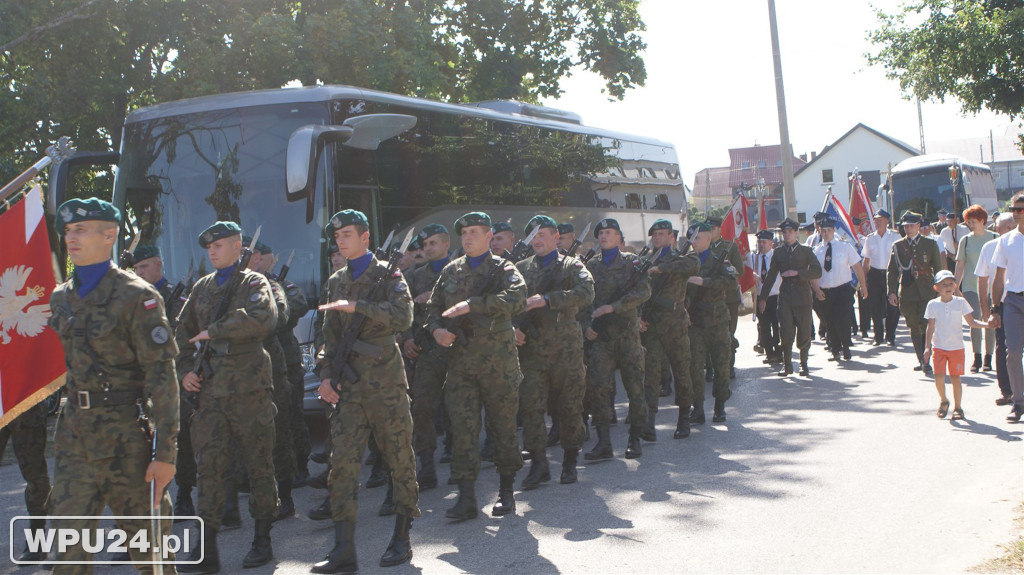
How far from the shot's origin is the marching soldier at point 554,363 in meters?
6.89

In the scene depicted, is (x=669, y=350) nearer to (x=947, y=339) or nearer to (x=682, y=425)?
(x=682, y=425)

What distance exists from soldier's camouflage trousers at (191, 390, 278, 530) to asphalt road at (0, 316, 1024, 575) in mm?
378

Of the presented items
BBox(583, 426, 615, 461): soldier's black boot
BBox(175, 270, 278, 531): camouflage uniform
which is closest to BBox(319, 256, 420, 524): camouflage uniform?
BBox(175, 270, 278, 531): camouflage uniform

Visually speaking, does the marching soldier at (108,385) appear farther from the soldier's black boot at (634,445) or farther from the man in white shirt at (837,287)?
the man in white shirt at (837,287)

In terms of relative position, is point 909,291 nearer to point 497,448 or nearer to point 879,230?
point 879,230

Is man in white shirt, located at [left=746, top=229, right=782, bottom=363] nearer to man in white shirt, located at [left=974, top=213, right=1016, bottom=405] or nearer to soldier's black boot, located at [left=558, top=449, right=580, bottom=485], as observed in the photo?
man in white shirt, located at [left=974, top=213, right=1016, bottom=405]

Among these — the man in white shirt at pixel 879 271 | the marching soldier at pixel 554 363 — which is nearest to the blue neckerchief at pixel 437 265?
the marching soldier at pixel 554 363

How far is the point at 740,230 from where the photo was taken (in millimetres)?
15562

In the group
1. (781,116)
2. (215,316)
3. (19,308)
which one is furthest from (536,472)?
(781,116)

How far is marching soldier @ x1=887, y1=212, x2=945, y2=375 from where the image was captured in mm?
11617

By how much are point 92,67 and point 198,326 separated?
10.3 m

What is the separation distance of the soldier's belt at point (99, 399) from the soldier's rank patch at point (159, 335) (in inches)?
10.8

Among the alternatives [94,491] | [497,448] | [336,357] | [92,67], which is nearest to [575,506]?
[497,448]

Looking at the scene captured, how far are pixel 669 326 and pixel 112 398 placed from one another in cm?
565
